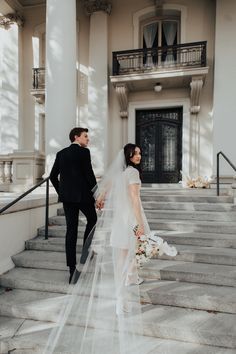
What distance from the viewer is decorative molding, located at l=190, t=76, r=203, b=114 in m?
9.05

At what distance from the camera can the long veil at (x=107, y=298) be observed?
105 inches

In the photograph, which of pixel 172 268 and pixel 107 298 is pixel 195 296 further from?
pixel 107 298

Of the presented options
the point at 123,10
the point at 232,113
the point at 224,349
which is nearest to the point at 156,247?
the point at 224,349

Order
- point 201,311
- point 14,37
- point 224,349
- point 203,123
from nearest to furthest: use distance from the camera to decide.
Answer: point 224,349 → point 201,311 → point 203,123 → point 14,37

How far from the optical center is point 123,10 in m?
10.4

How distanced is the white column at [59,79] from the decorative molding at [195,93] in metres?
4.18

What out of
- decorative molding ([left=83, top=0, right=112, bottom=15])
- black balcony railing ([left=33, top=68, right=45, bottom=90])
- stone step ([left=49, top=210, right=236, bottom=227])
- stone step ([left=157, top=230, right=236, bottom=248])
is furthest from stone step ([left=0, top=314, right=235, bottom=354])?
decorative molding ([left=83, top=0, right=112, bottom=15])

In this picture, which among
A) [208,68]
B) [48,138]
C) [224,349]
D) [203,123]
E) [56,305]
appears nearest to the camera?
[224,349]

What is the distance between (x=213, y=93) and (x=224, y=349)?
833 centimetres

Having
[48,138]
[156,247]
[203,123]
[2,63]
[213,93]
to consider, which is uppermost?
[2,63]

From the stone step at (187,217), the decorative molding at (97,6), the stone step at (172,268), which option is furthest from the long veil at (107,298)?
the decorative molding at (97,6)

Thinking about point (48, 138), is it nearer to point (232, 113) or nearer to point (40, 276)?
point (40, 276)

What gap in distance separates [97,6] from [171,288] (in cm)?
1014

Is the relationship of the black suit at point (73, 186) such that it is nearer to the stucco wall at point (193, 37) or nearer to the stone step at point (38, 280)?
the stone step at point (38, 280)
